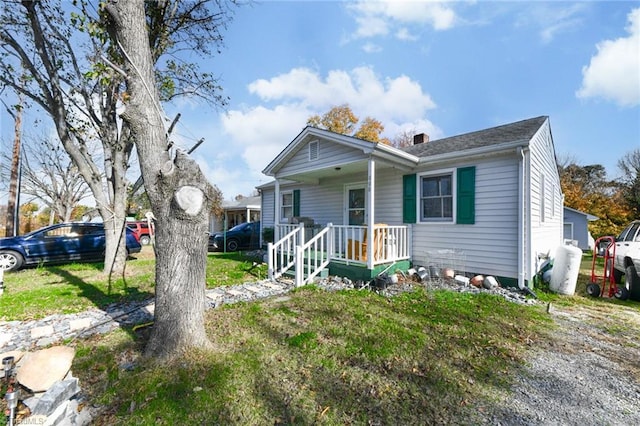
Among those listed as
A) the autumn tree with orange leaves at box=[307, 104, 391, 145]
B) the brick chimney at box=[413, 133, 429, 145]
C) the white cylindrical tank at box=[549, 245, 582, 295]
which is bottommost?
the white cylindrical tank at box=[549, 245, 582, 295]

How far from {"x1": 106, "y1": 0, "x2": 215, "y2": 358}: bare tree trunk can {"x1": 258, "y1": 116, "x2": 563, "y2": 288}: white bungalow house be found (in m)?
3.31

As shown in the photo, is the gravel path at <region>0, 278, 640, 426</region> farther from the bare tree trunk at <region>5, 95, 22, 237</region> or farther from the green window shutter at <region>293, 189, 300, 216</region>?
the bare tree trunk at <region>5, 95, 22, 237</region>

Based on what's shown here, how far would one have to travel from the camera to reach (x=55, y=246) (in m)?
8.60

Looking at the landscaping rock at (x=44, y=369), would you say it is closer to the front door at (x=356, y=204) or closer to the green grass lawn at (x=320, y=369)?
the green grass lawn at (x=320, y=369)

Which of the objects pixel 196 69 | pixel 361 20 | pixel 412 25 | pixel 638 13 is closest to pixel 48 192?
pixel 196 69

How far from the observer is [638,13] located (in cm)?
618

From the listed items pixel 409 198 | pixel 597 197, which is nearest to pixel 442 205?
pixel 409 198

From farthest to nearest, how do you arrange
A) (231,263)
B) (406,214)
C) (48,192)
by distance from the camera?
(48,192) → (231,263) → (406,214)

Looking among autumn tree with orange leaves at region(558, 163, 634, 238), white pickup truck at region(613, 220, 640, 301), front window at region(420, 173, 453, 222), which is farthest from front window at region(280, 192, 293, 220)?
autumn tree with orange leaves at region(558, 163, 634, 238)

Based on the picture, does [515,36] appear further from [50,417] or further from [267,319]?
[50,417]

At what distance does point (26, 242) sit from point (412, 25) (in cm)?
1326

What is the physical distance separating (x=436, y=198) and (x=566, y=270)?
2960 mm

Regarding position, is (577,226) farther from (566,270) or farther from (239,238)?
(239,238)

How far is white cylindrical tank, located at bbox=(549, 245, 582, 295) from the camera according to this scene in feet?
18.2
